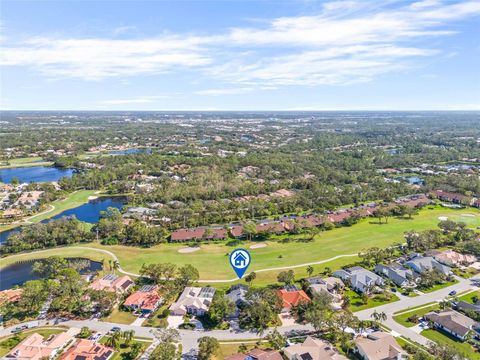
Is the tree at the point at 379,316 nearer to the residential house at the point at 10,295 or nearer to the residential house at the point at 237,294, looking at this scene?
the residential house at the point at 237,294

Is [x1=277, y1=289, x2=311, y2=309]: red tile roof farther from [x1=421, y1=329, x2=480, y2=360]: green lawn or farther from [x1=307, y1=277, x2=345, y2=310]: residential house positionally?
[x1=421, y1=329, x2=480, y2=360]: green lawn

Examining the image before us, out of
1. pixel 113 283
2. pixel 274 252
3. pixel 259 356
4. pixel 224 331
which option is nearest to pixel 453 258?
pixel 274 252

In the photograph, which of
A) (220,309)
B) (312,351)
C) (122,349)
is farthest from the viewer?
(220,309)

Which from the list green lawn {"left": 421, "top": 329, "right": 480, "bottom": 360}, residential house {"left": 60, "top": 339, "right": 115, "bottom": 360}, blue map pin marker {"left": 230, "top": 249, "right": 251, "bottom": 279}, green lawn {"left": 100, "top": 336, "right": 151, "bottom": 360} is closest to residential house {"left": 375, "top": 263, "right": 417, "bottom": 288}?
green lawn {"left": 421, "top": 329, "right": 480, "bottom": 360}

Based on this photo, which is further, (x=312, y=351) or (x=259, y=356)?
(x=312, y=351)

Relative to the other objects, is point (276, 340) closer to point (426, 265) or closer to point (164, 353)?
point (164, 353)

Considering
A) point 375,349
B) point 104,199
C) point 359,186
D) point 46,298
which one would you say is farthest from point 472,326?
point 104,199
